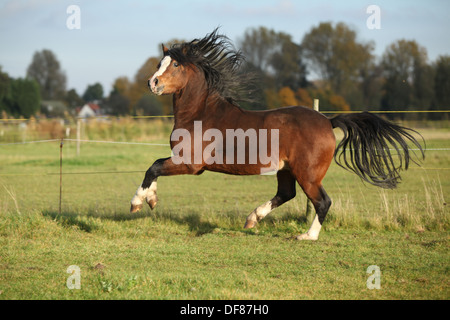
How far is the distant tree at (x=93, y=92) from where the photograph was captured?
95562mm

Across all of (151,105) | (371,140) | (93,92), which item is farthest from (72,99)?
(371,140)

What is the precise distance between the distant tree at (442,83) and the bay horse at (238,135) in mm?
31103

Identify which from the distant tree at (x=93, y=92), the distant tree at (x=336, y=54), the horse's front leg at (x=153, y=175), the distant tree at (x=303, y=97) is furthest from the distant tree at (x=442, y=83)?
the distant tree at (x=93, y=92)

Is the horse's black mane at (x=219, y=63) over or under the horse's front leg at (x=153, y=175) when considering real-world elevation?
over

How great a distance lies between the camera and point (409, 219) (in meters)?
7.22

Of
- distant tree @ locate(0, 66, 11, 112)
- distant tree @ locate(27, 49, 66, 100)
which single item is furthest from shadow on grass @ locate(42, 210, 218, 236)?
distant tree @ locate(27, 49, 66, 100)

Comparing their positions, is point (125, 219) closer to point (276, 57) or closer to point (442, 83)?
point (442, 83)

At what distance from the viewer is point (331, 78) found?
5109cm

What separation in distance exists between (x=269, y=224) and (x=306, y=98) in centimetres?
3404

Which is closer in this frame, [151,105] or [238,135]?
[238,135]

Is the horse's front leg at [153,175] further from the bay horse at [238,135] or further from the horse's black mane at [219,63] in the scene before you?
the horse's black mane at [219,63]

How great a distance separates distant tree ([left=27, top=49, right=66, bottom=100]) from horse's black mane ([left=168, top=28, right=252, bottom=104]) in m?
85.0

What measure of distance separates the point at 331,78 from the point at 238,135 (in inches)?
1858
